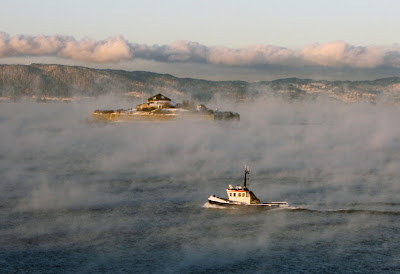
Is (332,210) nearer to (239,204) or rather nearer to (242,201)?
(242,201)

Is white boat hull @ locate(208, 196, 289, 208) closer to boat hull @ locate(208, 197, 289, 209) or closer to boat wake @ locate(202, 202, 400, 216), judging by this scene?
boat hull @ locate(208, 197, 289, 209)

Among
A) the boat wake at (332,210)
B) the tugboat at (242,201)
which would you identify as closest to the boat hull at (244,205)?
the tugboat at (242,201)

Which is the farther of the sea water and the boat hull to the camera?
the boat hull

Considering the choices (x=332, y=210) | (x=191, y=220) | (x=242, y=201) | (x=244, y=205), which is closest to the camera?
(x=191, y=220)

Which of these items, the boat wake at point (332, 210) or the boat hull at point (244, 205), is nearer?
the boat wake at point (332, 210)

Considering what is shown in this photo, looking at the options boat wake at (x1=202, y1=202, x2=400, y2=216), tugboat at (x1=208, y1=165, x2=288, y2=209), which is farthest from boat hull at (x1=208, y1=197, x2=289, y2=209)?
boat wake at (x1=202, y1=202, x2=400, y2=216)

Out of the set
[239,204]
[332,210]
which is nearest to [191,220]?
[239,204]

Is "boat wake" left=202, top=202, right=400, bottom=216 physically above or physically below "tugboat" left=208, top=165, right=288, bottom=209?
below

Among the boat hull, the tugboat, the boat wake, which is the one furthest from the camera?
the tugboat

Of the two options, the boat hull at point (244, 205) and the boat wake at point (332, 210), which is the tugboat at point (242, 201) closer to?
the boat hull at point (244, 205)

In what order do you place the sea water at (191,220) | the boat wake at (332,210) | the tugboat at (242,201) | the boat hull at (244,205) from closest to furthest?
the sea water at (191,220) < the boat wake at (332,210) < the boat hull at (244,205) < the tugboat at (242,201)

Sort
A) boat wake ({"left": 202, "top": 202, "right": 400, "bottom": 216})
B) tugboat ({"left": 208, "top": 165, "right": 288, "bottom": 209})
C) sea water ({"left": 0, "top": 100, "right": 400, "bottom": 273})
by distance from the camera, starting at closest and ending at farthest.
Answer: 1. sea water ({"left": 0, "top": 100, "right": 400, "bottom": 273})
2. boat wake ({"left": 202, "top": 202, "right": 400, "bottom": 216})
3. tugboat ({"left": 208, "top": 165, "right": 288, "bottom": 209})

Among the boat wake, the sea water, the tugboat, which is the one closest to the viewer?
the sea water

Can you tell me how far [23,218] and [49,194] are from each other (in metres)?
17.9
